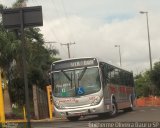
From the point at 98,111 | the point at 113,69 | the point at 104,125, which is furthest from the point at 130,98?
the point at 104,125

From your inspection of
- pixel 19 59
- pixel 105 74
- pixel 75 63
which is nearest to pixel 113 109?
→ pixel 105 74

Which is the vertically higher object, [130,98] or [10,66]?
[10,66]

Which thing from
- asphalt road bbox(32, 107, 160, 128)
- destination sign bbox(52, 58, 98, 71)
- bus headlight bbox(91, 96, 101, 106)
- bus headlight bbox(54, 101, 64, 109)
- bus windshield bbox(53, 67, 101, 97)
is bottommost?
asphalt road bbox(32, 107, 160, 128)

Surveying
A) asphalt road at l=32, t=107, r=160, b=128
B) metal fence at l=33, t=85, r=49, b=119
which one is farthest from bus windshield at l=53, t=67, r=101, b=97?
metal fence at l=33, t=85, r=49, b=119

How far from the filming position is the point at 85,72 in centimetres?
2839

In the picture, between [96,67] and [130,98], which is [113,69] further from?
[130,98]

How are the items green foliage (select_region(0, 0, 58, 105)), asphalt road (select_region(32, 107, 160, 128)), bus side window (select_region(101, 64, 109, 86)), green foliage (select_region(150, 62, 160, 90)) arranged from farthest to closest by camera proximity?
green foliage (select_region(150, 62, 160, 90)), green foliage (select_region(0, 0, 58, 105)), bus side window (select_region(101, 64, 109, 86)), asphalt road (select_region(32, 107, 160, 128))

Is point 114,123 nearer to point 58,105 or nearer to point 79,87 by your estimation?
point 79,87

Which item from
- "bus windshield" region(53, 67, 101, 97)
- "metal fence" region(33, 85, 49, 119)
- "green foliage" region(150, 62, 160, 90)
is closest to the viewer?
"bus windshield" region(53, 67, 101, 97)

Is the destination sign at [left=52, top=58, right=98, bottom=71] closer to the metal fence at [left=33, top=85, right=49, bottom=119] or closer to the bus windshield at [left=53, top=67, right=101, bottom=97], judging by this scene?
the bus windshield at [left=53, top=67, right=101, bottom=97]

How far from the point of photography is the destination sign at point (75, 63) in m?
28.4

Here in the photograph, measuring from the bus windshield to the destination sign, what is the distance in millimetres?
217

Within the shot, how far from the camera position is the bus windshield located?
28125 millimetres

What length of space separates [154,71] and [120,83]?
4155 centimetres
